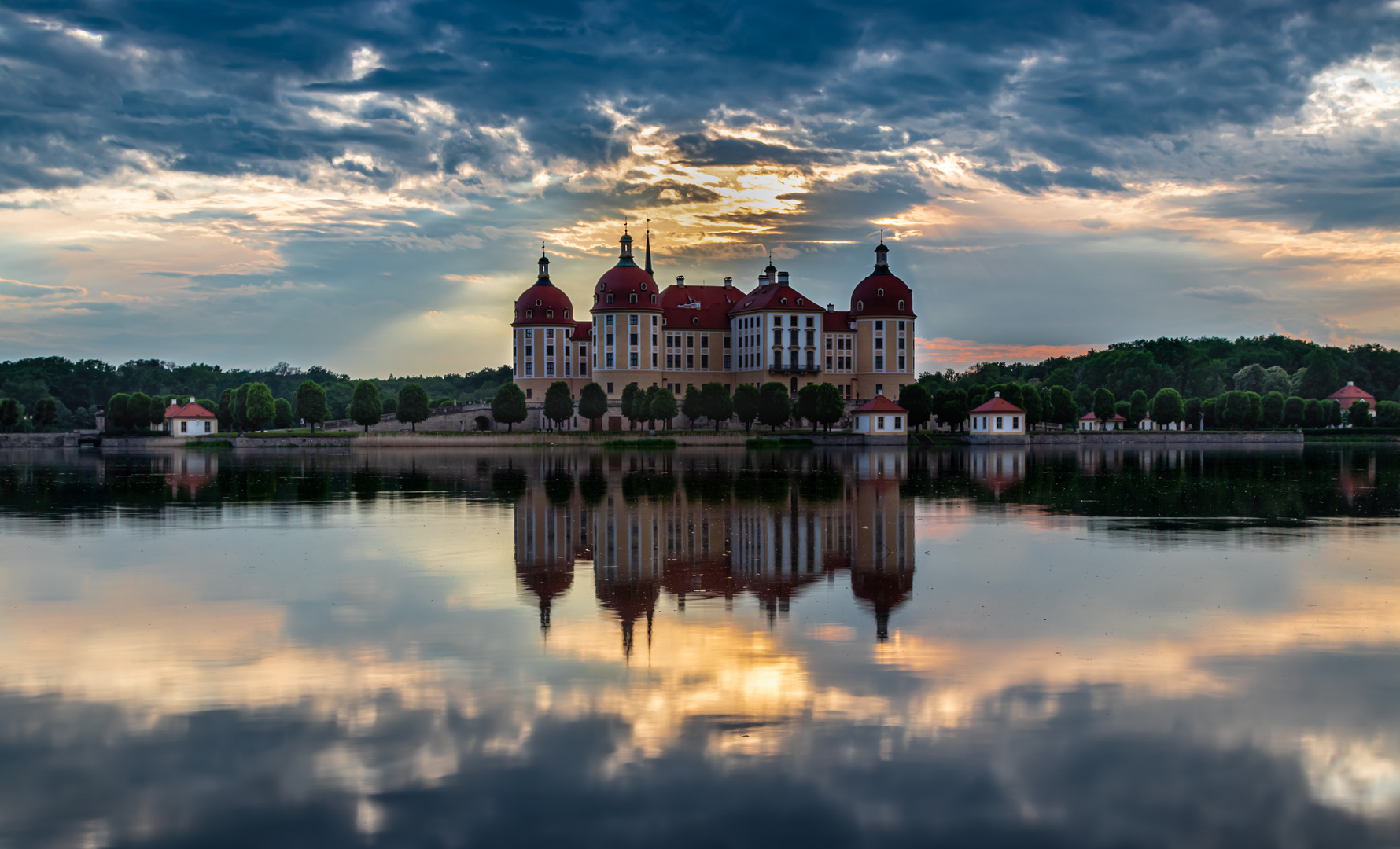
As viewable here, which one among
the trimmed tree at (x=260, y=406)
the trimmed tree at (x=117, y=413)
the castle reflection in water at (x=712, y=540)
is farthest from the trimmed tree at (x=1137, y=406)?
the trimmed tree at (x=117, y=413)

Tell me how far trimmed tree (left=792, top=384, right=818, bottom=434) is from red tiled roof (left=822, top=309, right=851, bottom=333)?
63.3 ft

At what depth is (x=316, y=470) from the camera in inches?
2064

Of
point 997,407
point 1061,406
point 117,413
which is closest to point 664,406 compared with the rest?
point 997,407

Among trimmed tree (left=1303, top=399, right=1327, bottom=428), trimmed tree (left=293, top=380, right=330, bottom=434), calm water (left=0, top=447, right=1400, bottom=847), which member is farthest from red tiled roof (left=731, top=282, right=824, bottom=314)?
calm water (left=0, top=447, right=1400, bottom=847)

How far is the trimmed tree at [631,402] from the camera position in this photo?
96188 millimetres

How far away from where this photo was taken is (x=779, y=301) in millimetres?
108625

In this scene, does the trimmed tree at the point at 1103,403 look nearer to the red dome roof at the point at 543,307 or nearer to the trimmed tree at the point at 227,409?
the red dome roof at the point at 543,307

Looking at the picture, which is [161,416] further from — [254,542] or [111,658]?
[111,658]

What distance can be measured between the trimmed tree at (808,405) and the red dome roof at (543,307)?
3185 centimetres

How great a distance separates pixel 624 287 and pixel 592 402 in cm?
1774

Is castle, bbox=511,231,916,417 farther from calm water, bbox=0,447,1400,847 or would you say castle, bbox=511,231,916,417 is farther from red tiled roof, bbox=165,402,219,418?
calm water, bbox=0,447,1400,847

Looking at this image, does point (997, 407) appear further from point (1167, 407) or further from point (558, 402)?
point (558, 402)

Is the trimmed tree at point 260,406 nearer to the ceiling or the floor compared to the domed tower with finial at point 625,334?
nearer to the floor

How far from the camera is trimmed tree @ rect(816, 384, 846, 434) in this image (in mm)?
91938
